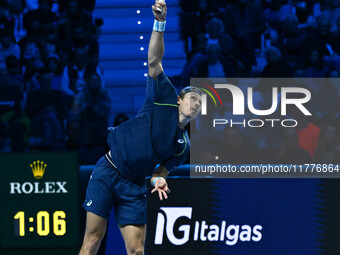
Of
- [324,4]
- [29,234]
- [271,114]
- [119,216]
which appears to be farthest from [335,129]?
[29,234]

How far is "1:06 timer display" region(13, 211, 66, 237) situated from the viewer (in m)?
5.96

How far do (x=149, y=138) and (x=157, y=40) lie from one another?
78 centimetres

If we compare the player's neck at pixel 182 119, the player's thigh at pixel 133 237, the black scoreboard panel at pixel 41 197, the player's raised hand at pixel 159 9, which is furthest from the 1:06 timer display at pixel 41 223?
the player's raised hand at pixel 159 9

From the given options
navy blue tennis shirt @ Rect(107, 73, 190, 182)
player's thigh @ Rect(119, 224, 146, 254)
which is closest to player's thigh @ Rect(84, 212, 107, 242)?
player's thigh @ Rect(119, 224, 146, 254)

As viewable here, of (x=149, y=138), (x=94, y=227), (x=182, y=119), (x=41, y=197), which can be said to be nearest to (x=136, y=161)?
(x=149, y=138)

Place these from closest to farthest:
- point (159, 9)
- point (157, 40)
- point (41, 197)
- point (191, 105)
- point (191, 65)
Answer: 1. point (159, 9)
2. point (157, 40)
3. point (191, 105)
4. point (41, 197)
5. point (191, 65)

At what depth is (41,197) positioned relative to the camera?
5953 millimetres

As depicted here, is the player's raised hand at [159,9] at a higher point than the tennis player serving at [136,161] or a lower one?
higher

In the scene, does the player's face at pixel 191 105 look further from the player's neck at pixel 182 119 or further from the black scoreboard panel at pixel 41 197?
the black scoreboard panel at pixel 41 197

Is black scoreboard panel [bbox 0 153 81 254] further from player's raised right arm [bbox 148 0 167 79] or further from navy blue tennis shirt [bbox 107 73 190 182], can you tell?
player's raised right arm [bbox 148 0 167 79]

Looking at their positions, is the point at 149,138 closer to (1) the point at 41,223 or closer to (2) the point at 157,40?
(2) the point at 157,40

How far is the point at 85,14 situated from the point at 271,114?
2261 mm

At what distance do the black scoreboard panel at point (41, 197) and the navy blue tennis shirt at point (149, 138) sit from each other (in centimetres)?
135

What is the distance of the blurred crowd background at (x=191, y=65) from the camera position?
6.11m
